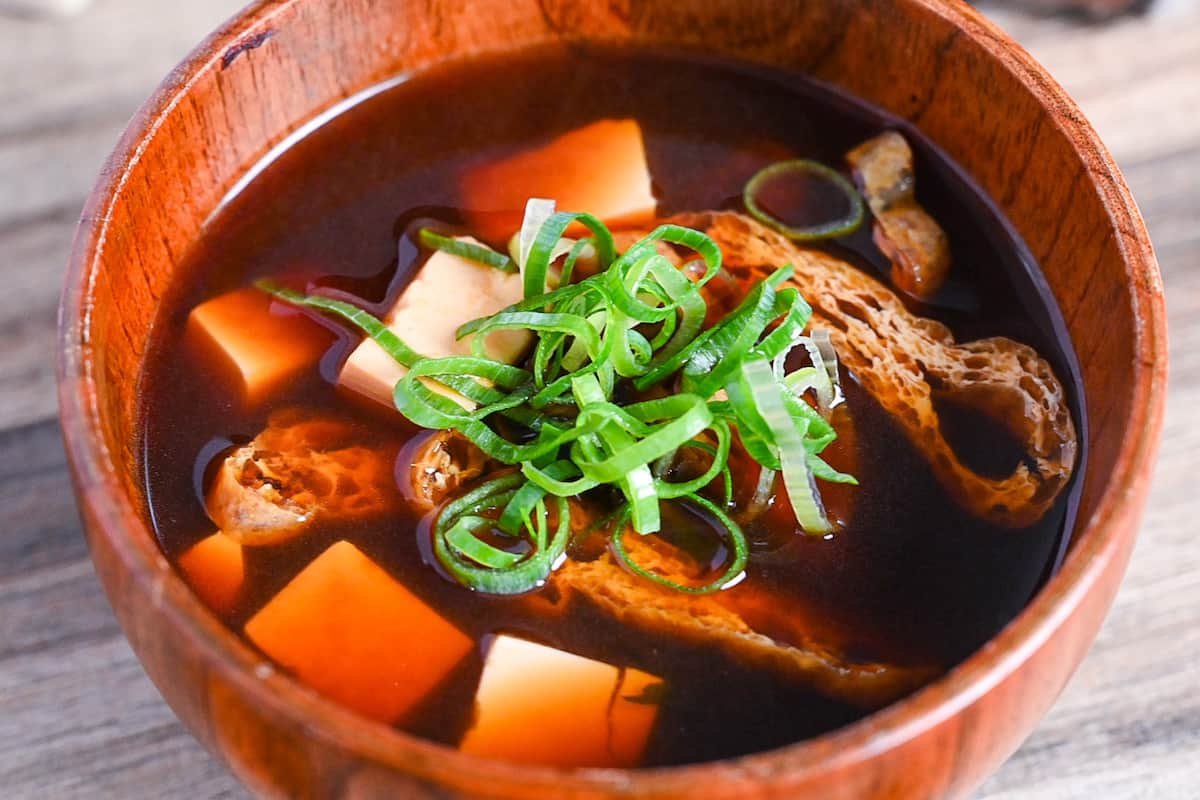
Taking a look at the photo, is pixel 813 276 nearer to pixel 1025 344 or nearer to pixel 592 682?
pixel 1025 344

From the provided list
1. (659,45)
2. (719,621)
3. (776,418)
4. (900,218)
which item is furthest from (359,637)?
(659,45)

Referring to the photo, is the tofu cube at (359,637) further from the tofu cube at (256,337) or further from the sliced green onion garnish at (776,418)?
the sliced green onion garnish at (776,418)

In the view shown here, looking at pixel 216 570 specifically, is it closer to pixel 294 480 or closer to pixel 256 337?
pixel 294 480

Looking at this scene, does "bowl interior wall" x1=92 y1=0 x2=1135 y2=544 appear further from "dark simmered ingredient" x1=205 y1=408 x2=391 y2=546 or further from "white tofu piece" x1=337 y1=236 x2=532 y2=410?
"white tofu piece" x1=337 y1=236 x2=532 y2=410

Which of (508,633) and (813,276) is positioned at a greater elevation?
(813,276)

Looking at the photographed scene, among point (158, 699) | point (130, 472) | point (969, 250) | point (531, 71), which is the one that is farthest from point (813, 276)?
point (158, 699)

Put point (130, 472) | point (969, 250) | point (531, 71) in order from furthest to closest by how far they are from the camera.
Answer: point (531, 71), point (969, 250), point (130, 472)

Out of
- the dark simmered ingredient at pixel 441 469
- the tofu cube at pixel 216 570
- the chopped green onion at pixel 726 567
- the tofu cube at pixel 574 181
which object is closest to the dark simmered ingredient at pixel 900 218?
the tofu cube at pixel 574 181
